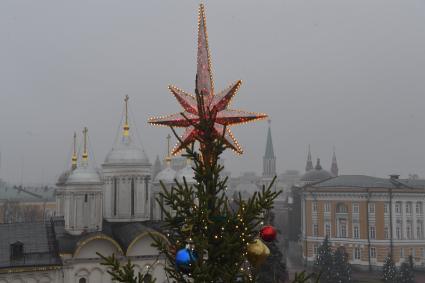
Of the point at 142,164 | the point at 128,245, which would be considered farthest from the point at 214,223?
the point at 142,164

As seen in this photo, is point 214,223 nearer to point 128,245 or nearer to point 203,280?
point 203,280

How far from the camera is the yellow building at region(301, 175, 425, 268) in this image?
41.8m

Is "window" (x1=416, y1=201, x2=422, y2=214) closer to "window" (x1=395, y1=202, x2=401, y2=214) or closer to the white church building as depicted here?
"window" (x1=395, y1=202, x2=401, y2=214)

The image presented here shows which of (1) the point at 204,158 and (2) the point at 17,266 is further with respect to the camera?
(2) the point at 17,266

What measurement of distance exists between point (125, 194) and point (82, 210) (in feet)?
10.8

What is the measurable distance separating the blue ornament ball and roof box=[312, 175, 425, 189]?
39944 millimetres

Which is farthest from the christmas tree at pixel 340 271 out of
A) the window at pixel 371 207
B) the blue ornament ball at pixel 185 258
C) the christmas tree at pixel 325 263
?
the blue ornament ball at pixel 185 258

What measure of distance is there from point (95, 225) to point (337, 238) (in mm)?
27481

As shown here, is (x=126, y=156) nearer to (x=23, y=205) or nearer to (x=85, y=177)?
(x=85, y=177)

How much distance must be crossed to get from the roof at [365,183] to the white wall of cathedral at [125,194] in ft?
77.9

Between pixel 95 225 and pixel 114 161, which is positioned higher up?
pixel 114 161

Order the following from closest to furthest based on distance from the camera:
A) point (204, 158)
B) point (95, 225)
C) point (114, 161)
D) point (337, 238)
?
1. point (204, 158)
2. point (95, 225)
3. point (114, 161)
4. point (337, 238)

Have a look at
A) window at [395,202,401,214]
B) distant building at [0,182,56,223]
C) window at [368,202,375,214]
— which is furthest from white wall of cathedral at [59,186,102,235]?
distant building at [0,182,56,223]

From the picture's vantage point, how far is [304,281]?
18.7 feet
